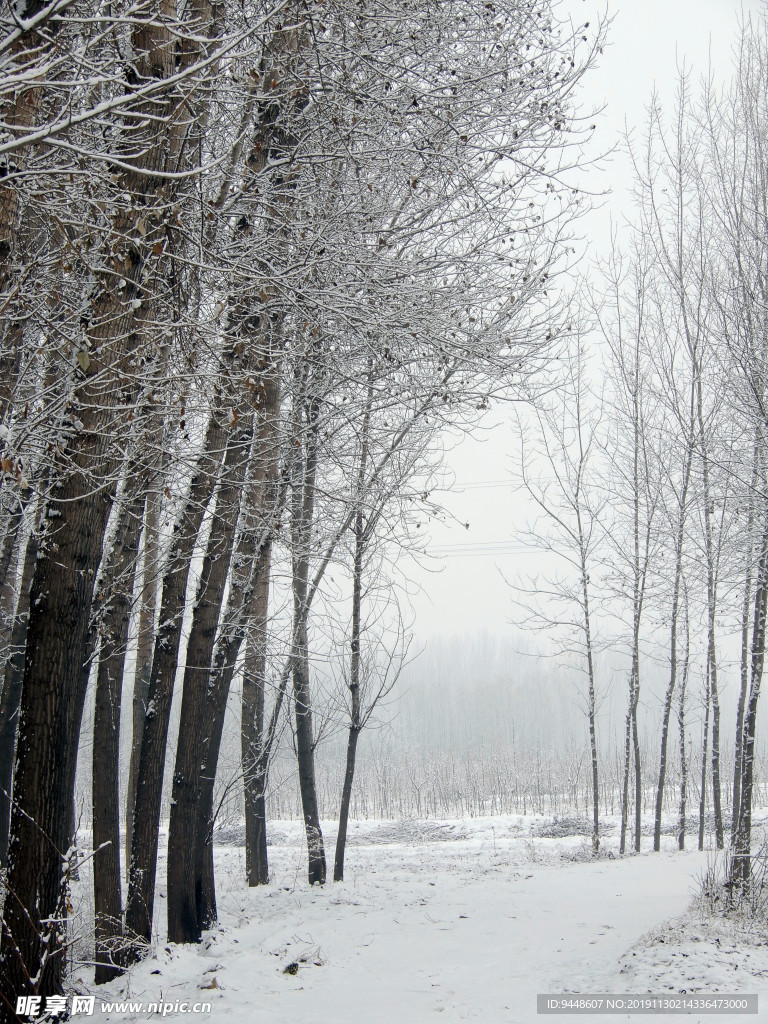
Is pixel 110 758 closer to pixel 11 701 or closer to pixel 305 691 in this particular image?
pixel 11 701

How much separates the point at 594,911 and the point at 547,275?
6.35m

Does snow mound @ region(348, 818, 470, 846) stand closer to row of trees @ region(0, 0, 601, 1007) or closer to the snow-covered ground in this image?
the snow-covered ground

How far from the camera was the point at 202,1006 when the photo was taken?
420cm

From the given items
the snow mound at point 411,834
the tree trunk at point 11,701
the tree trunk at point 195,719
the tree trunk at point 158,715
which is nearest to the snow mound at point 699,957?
the tree trunk at point 195,719

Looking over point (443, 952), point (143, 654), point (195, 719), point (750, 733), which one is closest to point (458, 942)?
point (443, 952)

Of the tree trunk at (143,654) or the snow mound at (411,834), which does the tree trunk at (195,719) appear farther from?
the snow mound at (411,834)

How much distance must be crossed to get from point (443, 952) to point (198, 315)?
554cm

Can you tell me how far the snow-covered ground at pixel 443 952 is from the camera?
4453mm

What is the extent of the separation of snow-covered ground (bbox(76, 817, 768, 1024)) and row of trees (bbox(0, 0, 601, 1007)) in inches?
26.9

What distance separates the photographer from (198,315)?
542 cm

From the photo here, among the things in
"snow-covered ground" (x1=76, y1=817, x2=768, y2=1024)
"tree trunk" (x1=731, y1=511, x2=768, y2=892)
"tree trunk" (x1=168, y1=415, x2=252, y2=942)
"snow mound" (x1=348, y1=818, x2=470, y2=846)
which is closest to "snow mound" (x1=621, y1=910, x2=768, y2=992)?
"snow-covered ground" (x1=76, y1=817, x2=768, y2=1024)

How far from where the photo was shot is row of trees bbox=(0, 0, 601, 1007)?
3.65m

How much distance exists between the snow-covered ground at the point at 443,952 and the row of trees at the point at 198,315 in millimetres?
683

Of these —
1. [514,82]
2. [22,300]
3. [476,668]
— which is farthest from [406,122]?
[476,668]
